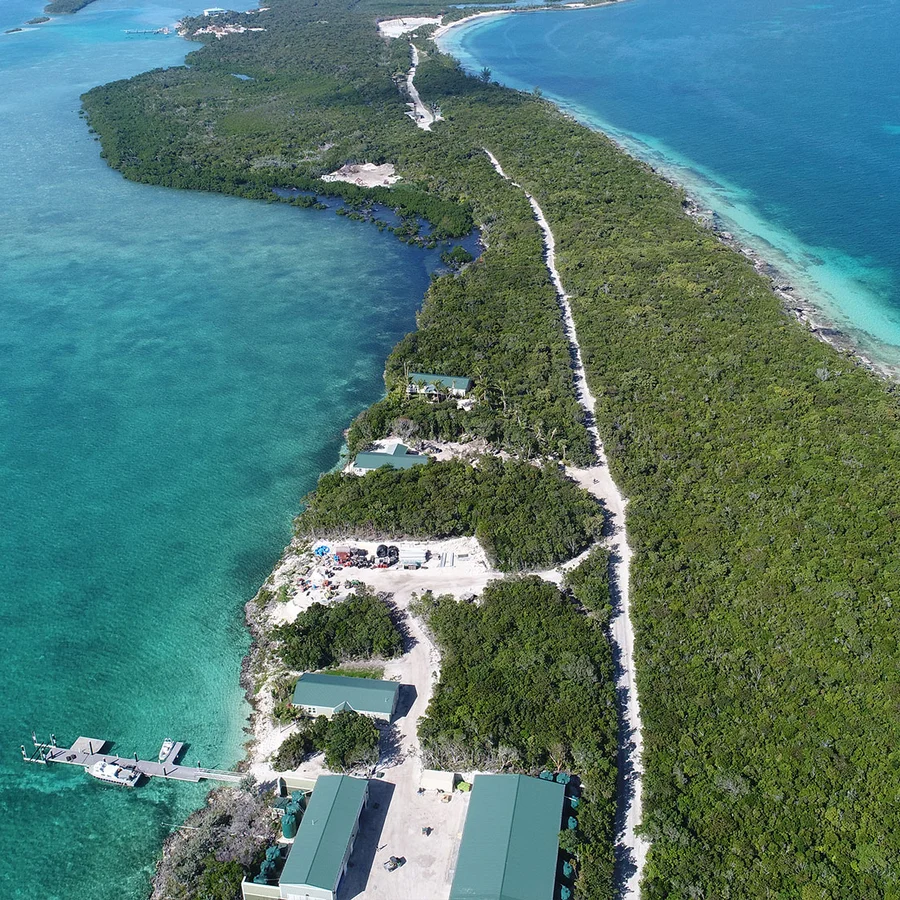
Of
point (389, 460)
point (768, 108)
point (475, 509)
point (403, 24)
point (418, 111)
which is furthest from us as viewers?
point (403, 24)

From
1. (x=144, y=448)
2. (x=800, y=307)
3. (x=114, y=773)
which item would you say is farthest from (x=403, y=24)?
(x=114, y=773)

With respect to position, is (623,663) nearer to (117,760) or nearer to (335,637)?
(335,637)

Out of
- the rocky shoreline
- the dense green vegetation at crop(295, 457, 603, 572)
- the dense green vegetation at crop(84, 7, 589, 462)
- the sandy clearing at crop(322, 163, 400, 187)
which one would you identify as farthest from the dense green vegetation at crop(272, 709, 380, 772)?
the sandy clearing at crop(322, 163, 400, 187)

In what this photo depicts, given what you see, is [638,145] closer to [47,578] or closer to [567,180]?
[567,180]

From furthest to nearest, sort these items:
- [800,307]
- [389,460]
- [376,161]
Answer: [376,161] → [800,307] → [389,460]

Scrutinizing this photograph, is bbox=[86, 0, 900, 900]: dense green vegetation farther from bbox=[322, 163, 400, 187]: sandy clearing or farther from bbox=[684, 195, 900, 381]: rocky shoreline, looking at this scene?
bbox=[684, 195, 900, 381]: rocky shoreline

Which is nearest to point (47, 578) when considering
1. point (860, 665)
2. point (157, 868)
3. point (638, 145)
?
point (157, 868)
